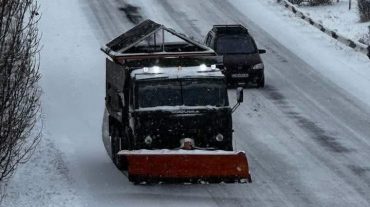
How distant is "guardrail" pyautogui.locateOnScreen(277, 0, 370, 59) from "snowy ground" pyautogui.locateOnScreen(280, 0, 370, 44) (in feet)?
1.57

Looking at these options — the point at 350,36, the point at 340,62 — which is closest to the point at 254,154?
the point at 340,62

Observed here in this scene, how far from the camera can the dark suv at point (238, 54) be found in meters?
27.5

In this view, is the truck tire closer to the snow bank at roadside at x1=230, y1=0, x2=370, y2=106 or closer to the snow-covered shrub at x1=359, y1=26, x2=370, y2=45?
the snow bank at roadside at x1=230, y1=0, x2=370, y2=106

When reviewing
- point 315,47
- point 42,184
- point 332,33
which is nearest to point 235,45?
point 315,47

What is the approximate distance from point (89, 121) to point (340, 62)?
11.6 meters

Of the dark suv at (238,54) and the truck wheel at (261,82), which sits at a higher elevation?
the dark suv at (238,54)

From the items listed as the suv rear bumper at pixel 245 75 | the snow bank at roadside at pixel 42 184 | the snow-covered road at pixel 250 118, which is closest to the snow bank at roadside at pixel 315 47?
the snow-covered road at pixel 250 118

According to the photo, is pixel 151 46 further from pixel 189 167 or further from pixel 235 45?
pixel 235 45

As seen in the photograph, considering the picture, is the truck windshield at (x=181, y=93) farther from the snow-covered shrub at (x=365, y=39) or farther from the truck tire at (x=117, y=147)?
the snow-covered shrub at (x=365, y=39)

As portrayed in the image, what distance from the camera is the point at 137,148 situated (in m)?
16.7

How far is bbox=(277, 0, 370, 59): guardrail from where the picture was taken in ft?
106

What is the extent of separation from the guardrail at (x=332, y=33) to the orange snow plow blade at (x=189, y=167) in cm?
1679

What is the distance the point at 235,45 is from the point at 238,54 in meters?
0.56

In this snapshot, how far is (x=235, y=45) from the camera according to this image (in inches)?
1134
